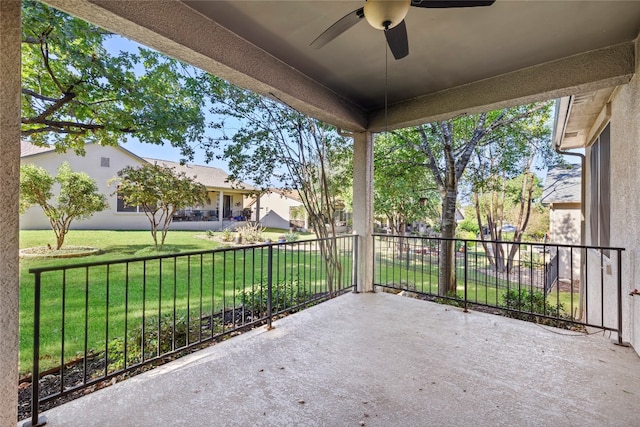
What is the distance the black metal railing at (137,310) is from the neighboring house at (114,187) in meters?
0.73

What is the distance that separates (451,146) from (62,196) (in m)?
6.57

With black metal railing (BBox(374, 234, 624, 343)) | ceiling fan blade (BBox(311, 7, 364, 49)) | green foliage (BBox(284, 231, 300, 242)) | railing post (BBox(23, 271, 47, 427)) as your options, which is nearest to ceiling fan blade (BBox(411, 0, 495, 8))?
ceiling fan blade (BBox(311, 7, 364, 49))

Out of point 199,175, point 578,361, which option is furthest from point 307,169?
point 578,361

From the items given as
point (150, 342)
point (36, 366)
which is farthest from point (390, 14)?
point (150, 342)

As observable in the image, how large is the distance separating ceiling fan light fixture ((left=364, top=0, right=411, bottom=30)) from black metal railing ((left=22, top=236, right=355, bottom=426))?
7.08 ft

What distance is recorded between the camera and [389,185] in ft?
22.6

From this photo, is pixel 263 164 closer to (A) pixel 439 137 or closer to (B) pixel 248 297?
(B) pixel 248 297

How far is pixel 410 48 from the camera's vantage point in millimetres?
2639

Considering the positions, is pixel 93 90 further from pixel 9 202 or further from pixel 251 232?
pixel 251 232

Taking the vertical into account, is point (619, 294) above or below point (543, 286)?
above

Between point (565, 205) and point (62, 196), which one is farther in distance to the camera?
point (565, 205)

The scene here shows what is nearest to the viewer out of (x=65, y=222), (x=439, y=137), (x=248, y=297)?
(x=65, y=222)

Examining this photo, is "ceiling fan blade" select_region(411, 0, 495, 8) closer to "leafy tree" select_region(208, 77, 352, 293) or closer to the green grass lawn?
the green grass lawn

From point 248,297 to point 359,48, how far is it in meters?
3.59
